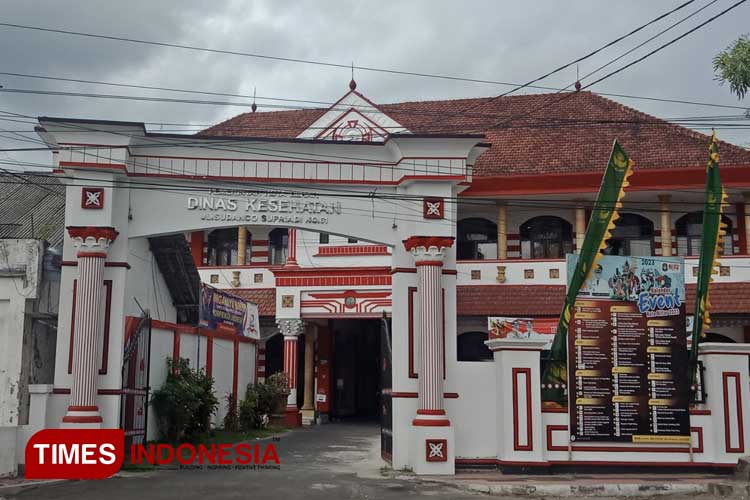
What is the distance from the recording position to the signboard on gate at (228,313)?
20.1 m

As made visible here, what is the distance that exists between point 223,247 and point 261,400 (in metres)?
6.43

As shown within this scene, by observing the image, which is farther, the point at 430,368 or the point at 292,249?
the point at 292,249

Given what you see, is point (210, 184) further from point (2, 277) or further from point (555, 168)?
point (555, 168)

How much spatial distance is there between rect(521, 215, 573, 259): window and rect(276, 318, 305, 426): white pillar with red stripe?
746 centimetres

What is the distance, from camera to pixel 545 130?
26.9 metres

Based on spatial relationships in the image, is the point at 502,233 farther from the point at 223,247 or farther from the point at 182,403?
the point at 182,403

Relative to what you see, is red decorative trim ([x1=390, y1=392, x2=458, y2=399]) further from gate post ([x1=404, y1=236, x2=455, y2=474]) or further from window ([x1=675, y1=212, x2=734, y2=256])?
window ([x1=675, y1=212, x2=734, y2=256])

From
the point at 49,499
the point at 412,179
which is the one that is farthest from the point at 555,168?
the point at 49,499

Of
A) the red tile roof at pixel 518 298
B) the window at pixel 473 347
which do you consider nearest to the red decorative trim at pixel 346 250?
the red tile roof at pixel 518 298

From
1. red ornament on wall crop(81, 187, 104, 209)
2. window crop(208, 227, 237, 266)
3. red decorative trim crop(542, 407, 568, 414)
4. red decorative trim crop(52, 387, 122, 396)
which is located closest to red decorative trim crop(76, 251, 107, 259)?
red ornament on wall crop(81, 187, 104, 209)

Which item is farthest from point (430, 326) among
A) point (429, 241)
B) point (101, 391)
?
point (101, 391)

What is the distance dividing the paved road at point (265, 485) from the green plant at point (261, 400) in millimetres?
7496

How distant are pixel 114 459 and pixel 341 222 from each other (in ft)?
17.6

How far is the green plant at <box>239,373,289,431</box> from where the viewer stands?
74.7ft
